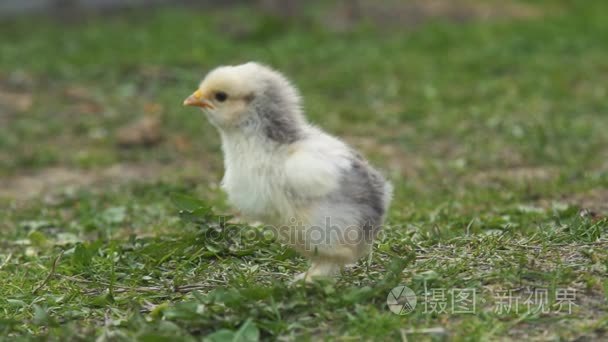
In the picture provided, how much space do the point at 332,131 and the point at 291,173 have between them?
6.23 meters

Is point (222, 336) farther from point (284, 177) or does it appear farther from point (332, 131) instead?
point (332, 131)

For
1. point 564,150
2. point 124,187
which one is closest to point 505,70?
point 564,150

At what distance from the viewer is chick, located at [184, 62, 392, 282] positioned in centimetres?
461

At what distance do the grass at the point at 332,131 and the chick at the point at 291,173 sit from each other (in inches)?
9.2

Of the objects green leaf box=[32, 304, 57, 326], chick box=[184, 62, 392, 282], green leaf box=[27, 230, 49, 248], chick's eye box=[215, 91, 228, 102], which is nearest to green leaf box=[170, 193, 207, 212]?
chick box=[184, 62, 392, 282]

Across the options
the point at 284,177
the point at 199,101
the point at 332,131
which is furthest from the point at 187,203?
the point at 332,131

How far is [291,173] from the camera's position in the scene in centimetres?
459

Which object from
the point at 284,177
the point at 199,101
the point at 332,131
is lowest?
the point at 332,131

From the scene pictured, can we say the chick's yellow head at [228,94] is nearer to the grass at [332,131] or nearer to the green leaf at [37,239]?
the grass at [332,131]

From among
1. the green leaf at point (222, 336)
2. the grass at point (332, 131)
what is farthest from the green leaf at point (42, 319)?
the green leaf at point (222, 336)

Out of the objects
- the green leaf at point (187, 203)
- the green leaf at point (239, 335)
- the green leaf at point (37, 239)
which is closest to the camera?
the green leaf at point (239, 335)

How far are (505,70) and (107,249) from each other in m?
8.07

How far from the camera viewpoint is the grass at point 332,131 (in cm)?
455

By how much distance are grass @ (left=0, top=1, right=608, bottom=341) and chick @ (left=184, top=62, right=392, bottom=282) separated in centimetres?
23
